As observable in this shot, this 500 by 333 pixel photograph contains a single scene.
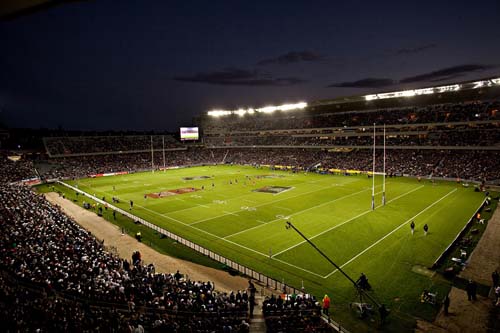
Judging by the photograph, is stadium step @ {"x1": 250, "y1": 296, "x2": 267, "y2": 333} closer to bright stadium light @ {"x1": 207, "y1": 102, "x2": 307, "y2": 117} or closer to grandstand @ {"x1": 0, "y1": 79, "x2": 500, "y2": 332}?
grandstand @ {"x1": 0, "y1": 79, "x2": 500, "y2": 332}

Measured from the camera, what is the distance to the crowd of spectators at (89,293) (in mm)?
10758

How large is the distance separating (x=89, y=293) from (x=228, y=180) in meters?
44.2

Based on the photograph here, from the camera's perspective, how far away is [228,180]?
2248 inches

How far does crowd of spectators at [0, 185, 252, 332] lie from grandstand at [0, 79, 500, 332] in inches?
2.7

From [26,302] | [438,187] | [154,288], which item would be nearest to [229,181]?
[438,187]

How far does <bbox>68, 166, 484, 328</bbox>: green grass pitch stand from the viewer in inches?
733

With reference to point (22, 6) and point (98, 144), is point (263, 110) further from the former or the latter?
point (22, 6)

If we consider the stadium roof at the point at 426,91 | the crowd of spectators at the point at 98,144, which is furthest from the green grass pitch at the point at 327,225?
the crowd of spectators at the point at 98,144

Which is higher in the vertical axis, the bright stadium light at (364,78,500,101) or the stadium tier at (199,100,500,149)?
the bright stadium light at (364,78,500,101)

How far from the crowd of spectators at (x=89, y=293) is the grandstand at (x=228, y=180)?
0.07 metres

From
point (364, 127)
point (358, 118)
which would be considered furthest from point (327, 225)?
point (358, 118)

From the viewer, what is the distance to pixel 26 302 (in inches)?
442

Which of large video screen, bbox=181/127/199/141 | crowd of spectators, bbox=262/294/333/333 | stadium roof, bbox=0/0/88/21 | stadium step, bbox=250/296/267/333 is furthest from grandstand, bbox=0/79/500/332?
stadium roof, bbox=0/0/88/21

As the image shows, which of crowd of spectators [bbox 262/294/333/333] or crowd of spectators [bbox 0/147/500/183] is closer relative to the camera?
crowd of spectators [bbox 262/294/333/333]
